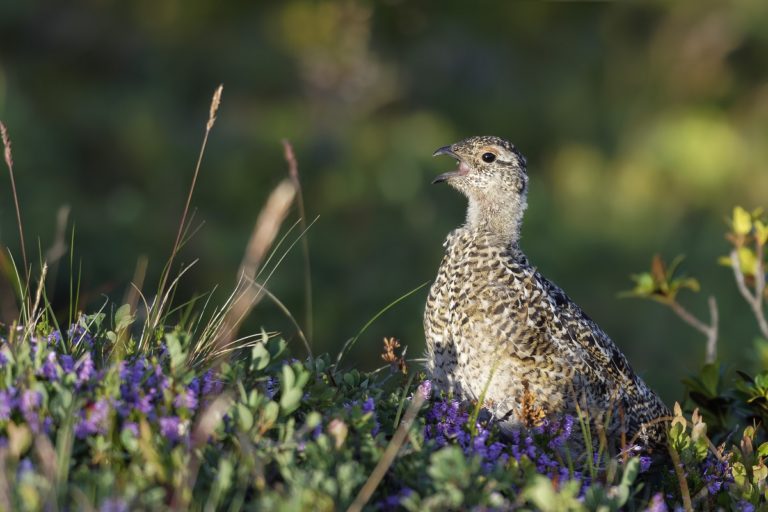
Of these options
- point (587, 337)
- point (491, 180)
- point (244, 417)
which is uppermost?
point (491, 180)

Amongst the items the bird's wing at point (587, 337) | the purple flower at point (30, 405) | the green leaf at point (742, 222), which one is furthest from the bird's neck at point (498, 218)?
the purple flower at point (30, 405)

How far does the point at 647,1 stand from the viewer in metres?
14.8

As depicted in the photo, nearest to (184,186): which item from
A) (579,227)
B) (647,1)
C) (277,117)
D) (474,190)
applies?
(277,117)

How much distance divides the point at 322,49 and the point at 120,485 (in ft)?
32.5

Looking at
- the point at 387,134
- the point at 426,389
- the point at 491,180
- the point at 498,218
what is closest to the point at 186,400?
the point at 426,389

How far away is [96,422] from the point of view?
9.80 ft

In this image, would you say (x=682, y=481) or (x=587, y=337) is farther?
(x=587, y=337)

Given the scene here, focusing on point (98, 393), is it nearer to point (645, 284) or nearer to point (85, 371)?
point (85, 371)

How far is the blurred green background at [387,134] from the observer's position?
9.84 m

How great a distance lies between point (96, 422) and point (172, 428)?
22 cm

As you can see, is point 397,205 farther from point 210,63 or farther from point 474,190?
point 474,190

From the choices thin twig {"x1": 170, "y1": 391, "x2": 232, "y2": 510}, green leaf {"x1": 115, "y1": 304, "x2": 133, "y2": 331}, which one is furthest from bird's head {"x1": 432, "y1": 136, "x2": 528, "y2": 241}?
thin twig {"x1": 170, "y1": 391, "x2": 232, "y2": 510}

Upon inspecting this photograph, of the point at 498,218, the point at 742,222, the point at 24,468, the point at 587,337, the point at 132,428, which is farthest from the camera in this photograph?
the point at 742,222

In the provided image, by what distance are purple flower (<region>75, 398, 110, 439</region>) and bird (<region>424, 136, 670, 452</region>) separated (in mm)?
1576
